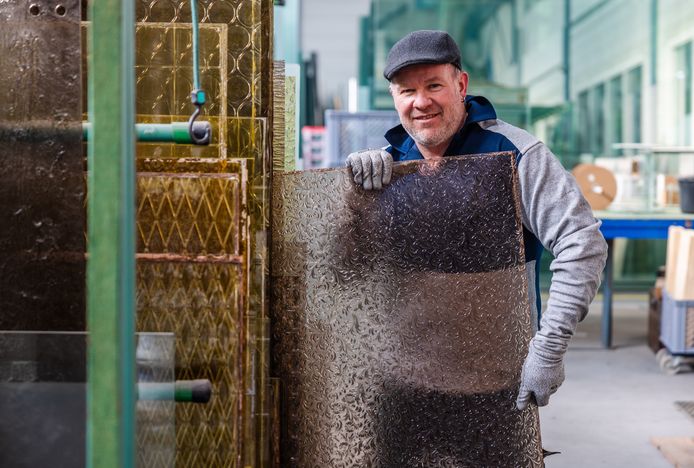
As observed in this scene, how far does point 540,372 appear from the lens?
165cm

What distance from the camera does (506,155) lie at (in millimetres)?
1650

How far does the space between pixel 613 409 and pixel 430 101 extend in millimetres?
2616

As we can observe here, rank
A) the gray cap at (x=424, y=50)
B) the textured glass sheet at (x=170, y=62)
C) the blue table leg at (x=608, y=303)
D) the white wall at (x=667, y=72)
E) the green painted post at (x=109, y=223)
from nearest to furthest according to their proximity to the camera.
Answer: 1. the green painted post at (x=109, y=223)
2. the textured glass sheet at (x=170, y=62)
3. the gray cap at (x=424, y=50)
4. the blue table leg at (x=608, y=303)
5. the white wall at (x=667, y=72)

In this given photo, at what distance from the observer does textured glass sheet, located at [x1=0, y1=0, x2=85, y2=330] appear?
1319 millimetres

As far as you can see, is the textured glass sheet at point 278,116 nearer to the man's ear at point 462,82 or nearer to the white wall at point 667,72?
the man's ear at point 462,82

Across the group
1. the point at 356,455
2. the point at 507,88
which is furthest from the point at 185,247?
the point at 507,88

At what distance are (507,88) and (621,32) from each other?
1137mm

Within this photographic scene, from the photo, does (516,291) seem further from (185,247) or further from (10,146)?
(10,146)

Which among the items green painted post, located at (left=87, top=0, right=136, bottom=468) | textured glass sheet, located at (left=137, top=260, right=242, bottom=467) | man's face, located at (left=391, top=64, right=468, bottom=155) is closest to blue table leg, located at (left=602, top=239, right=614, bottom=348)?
man's face, located at (left=391, top=64, right=468, bottom=155)

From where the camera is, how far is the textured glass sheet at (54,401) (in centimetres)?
120

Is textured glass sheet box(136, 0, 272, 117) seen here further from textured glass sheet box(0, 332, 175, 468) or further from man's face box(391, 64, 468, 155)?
textured glass sheet box(0, 332, 175, 468)

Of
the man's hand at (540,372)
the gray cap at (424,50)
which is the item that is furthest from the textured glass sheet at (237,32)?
the man's hand at (540,372)

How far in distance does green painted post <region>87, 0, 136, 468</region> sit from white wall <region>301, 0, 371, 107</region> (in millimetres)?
7069

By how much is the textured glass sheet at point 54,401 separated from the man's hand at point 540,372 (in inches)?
27.6
